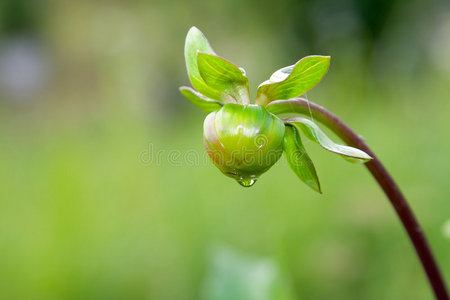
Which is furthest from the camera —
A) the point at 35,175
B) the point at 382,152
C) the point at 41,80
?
the point at 41,80

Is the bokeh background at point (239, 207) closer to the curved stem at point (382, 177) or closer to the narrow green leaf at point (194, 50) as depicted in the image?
the curved stem at point (382, 177)

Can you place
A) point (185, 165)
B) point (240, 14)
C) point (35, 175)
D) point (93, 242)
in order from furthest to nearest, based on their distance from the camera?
1. point (240, 14)
2. point (185, 165)
3. point (35, 175)
4. point (93, 242)

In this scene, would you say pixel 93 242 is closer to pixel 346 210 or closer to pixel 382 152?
pixel 346 210

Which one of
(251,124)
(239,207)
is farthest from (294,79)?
(239,207)

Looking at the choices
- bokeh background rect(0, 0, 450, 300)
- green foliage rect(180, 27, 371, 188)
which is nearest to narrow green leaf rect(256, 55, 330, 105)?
green foliage rect(180, 27, 371, 188)

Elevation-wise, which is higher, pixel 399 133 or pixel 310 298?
pixel 399 133

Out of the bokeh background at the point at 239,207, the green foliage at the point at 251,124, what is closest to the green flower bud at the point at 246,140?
the green foliage at the point at 251,124

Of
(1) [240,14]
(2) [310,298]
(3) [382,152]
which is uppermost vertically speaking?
(1) [240,14]

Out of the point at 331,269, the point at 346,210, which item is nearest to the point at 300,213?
the point at 346,210
